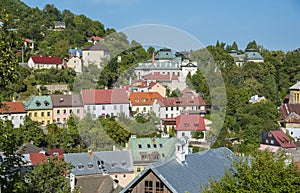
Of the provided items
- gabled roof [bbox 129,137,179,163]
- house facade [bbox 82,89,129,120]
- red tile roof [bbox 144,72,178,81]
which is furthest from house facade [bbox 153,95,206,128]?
gabled roof [bbox 129,137,179,163]

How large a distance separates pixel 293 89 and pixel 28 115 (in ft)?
42.4

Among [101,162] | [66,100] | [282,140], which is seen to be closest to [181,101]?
[282,140]

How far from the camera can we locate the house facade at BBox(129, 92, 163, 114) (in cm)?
1934

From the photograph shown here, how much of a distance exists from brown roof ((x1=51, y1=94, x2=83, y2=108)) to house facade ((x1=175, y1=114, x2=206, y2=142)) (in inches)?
164

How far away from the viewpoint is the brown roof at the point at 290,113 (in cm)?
2053

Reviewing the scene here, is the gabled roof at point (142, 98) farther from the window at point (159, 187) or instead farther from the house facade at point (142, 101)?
the window at point (159, 187)

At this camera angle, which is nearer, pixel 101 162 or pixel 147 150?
pixel 101 162

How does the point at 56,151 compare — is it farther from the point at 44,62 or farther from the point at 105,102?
the point at 44,62


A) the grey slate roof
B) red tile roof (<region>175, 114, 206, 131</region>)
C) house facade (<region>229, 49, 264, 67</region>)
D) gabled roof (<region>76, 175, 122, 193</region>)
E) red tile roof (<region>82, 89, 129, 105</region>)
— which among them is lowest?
gabled roof (<region>76, 175, 122, 193</region>)

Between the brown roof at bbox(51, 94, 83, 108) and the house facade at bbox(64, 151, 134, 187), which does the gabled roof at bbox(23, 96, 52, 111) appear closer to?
the brown roof at bbox(51, 94, 83, 108)

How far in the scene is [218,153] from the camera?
9508 mm

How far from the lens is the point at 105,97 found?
18.3 meters

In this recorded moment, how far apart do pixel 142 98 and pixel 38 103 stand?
4.15 metres

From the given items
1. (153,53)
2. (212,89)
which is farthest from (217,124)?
(153,53)
